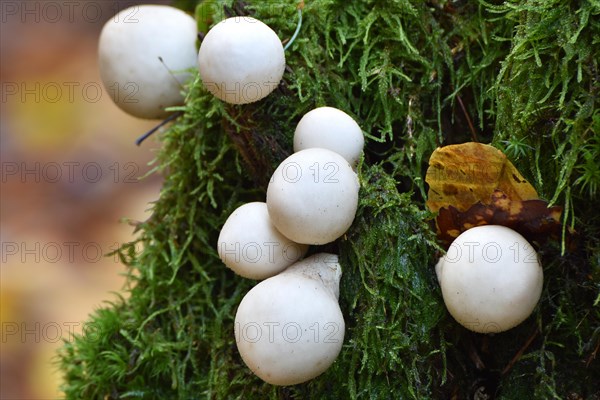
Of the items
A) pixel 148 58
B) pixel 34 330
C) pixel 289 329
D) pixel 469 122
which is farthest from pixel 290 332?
pixel 34 330

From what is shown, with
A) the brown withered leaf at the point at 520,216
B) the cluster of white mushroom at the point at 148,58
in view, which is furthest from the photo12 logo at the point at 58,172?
the brown withered leaf at the point at 520,216

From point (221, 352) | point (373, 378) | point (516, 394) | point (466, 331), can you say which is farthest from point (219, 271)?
point (516, 394)

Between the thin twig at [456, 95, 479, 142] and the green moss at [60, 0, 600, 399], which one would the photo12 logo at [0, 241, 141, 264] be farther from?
the thin twig at [456, 95, 479, 142]

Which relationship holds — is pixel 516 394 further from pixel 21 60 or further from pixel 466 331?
pixel 21 60

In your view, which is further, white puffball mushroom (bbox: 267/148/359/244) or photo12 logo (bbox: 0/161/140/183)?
photo12 logo (bbox: 0/161/140/183)

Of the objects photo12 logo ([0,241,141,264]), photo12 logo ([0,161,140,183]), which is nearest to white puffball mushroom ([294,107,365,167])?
photo12 logo ([0,241,141,264])

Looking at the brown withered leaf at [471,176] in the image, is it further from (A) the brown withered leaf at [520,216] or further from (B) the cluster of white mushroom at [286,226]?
(B) the cluster of white mushroom at [286,226]
